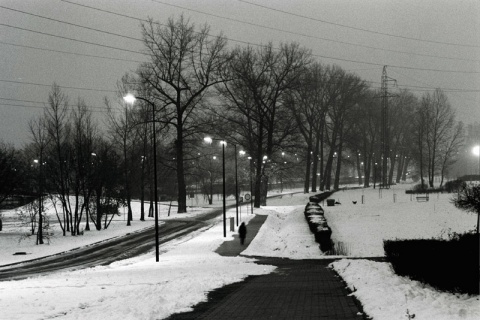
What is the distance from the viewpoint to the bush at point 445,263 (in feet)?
31.4

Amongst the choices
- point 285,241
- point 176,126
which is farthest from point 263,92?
point 285,241

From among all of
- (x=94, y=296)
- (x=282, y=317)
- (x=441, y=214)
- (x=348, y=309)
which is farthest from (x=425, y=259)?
(x=441, y=214)

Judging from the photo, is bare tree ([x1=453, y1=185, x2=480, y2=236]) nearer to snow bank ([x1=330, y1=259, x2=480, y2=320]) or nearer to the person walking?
the person walking

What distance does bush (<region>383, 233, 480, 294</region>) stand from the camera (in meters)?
9.59

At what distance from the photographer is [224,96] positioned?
5809 cm

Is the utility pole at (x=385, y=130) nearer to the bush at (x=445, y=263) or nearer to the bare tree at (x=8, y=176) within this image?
the bare tree at (x=8, y=176)

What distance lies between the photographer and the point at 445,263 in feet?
32.8

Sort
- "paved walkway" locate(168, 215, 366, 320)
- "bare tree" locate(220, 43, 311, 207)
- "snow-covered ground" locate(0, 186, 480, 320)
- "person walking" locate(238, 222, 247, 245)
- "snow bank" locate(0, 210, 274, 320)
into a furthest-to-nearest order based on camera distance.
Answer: "bare tree" locate(220, 43, 311, 207)
"person walking" locate(238, 222, 247, 245)
"snow bank" locate(0, 210, 274, 320)
"paved walkway" locate(168, 215, 366, 320)
"snow-covered ground" locate(0, 186, 480, 320)

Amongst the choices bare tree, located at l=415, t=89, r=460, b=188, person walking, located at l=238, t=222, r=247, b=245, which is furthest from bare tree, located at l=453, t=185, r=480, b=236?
bare tree, located at l=415, t=89, r=460, b=188

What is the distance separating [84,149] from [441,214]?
32085 mm

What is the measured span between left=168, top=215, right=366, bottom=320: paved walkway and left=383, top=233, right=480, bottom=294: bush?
1.64m

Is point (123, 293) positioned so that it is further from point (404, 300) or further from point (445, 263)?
point (445, 263)

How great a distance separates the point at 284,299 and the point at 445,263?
14.4 feet

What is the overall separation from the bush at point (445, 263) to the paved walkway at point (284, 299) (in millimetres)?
1638
